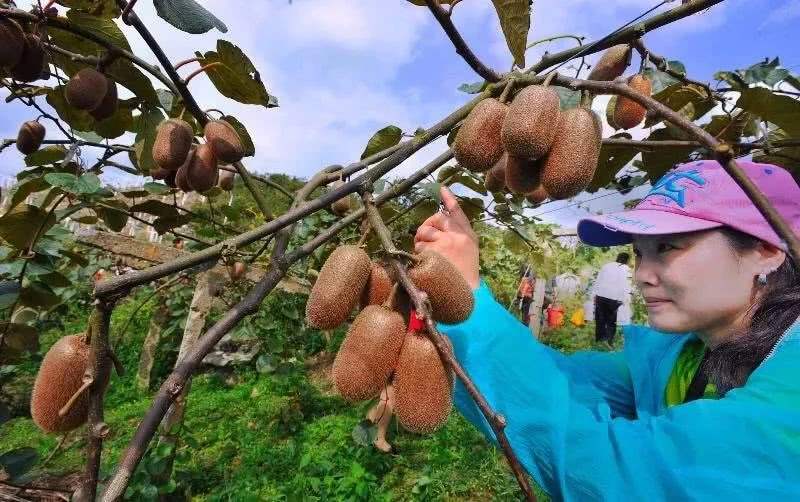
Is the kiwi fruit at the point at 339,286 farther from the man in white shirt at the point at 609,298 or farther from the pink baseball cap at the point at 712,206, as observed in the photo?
the man in white shirt at the point at 609,298

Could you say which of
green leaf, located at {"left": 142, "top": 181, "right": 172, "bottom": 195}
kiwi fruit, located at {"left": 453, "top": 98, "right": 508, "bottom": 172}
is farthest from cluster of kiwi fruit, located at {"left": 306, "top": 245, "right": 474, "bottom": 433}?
green leaf, located at {"left": 142, "top": 181, "right": 172, "bottom": 195}

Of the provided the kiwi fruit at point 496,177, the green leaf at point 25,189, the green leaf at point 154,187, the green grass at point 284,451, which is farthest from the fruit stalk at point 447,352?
the green grass at point 284,451

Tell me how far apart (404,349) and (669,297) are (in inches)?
27.5

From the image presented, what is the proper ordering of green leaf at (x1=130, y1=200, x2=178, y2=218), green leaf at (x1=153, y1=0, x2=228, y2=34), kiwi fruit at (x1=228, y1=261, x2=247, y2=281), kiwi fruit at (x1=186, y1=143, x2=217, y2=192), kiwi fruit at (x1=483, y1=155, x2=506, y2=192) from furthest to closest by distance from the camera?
kiwi fruit at (x1=228, y1=261, x2=247, y2=281) < green leaf at (x1=130, y1=200, x2=178, y2=218) < kiwi fruit at (x1=186, y1=143, x2=217, y2=192) < kiwi fruit at (x1=483, y1=155, x2=506, y2=192) < green leaf at (x1=153, y1=0, x2=228, y2=34)

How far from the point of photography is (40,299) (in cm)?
164

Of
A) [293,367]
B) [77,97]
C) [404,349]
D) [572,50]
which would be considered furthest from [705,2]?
[293,367]

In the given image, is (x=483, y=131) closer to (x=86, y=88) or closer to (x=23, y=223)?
(x=86, y=88)

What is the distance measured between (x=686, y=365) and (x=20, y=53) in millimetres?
1691

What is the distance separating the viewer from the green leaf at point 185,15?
1.01m

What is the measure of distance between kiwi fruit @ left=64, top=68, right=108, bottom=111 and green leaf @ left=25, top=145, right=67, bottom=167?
591mm

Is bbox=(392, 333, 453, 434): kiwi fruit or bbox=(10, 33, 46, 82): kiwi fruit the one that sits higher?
bbox=(10, 33, 46, 82): kiwi fruit

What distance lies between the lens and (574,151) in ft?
2.84

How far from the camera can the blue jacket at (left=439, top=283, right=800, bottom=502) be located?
837mm

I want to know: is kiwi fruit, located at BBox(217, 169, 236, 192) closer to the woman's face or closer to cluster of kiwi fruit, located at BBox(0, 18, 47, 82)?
cluster of kiwi fruit, located at BBox(0, 18, 47, 82)
